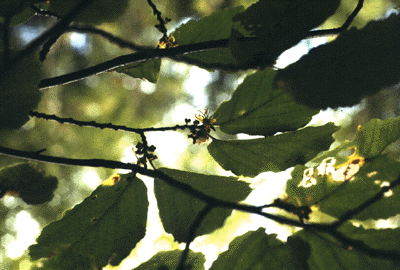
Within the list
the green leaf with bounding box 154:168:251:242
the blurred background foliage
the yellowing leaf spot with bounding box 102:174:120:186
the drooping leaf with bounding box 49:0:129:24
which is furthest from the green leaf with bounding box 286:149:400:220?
the blurred background foliage

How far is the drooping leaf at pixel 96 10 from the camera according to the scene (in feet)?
1.92

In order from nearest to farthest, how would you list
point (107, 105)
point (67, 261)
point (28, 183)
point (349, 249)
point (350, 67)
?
point (350, 67) < point (349, 249) < point (67, 261) < point (28, 183) < point (107, 105)

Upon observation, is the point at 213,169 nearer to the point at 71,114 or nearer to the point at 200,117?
the point at 71,114

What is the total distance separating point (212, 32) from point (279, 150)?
0.27m

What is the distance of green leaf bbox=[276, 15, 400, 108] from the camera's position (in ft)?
1.08

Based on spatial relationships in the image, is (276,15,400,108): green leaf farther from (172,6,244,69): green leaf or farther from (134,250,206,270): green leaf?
(134,250,206,270): green leaf

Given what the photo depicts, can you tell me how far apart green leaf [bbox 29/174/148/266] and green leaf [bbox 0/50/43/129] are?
0.23 meters

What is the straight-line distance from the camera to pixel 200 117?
0.71 metres

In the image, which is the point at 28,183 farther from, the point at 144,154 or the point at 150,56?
the point at 150,56

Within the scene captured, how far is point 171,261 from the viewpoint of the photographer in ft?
1.81

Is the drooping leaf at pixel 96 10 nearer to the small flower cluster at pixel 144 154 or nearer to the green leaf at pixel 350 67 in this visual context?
the small flower cluster at pixel 144 154

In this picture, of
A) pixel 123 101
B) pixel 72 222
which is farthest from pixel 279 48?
pixel 123 101

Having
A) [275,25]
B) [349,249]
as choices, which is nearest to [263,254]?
[349,249]

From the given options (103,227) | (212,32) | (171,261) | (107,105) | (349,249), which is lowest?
(349,249)
